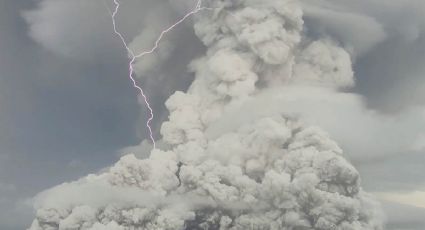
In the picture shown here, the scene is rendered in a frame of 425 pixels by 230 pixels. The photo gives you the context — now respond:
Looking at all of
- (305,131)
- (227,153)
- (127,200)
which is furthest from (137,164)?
(305,131)

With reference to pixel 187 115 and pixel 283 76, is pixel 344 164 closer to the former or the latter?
pixel 283 76

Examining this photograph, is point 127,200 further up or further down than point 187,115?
further down

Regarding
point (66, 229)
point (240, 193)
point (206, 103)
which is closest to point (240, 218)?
point (240, 193)

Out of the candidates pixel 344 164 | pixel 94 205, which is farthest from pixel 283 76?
pixel 94 205

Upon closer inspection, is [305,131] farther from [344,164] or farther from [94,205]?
[94,205]

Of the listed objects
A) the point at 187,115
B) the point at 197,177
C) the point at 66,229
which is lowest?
the point at 66,229

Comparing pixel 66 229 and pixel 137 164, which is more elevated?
pixel 137 164

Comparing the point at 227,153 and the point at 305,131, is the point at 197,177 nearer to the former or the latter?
the point at 227,153

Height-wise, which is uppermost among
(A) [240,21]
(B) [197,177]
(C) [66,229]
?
(A) [240,21]
